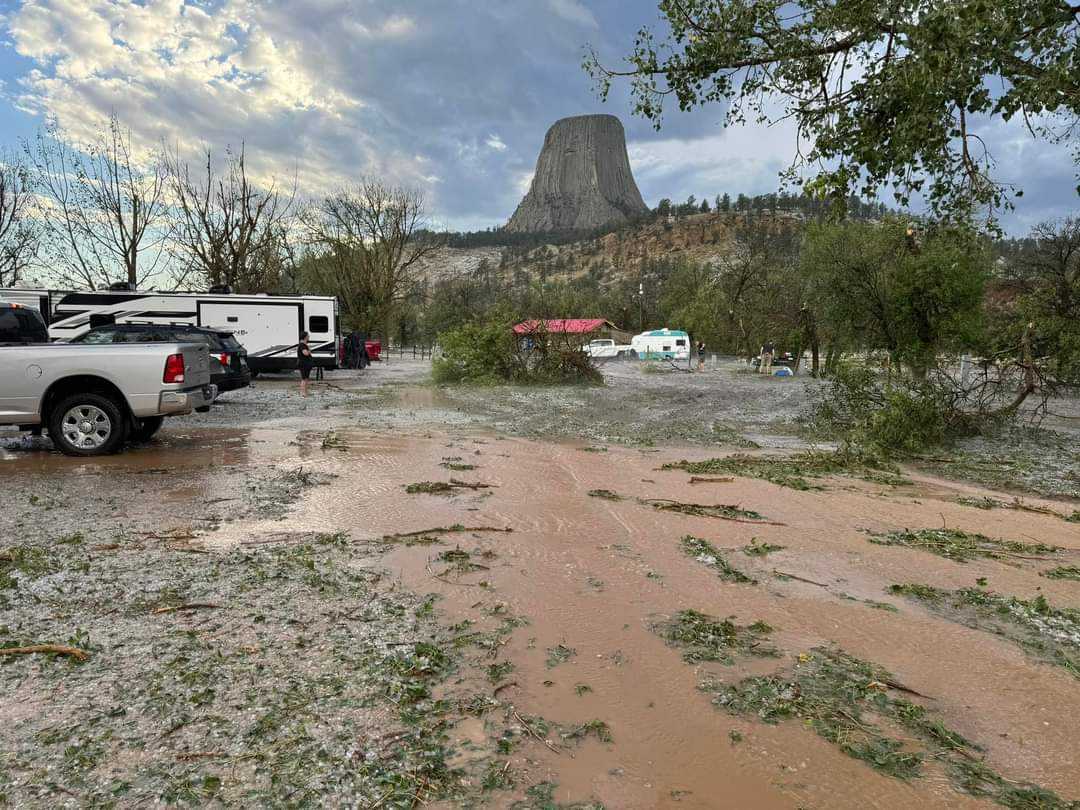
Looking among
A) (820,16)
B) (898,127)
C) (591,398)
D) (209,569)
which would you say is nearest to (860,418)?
(898,127)

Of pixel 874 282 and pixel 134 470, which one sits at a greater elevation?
pixel 874 282

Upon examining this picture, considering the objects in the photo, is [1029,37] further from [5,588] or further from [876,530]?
[5,588]

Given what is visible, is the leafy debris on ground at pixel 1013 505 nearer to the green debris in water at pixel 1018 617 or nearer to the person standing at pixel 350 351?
the green debris in water at pixel 1018 617

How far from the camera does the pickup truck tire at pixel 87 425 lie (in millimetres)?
8883

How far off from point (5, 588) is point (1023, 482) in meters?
11.3

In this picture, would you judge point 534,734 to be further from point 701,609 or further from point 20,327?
point 20,327

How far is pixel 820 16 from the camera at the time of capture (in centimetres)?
781

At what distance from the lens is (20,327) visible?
31.2ft

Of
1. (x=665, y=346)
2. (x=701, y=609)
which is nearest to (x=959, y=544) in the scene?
(x=701, y=609)

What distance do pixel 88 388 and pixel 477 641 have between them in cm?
797

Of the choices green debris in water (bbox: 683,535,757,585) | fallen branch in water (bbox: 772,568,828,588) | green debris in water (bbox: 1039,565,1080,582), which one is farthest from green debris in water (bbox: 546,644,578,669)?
green debris in water (bbox: 1039,565,1080,582)

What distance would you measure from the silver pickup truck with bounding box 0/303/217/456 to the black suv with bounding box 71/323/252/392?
5158mm

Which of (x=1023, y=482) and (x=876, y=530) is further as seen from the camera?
(x=1023, y=482)

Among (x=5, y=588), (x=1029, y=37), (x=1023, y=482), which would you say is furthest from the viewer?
(x=1023, y=482)
